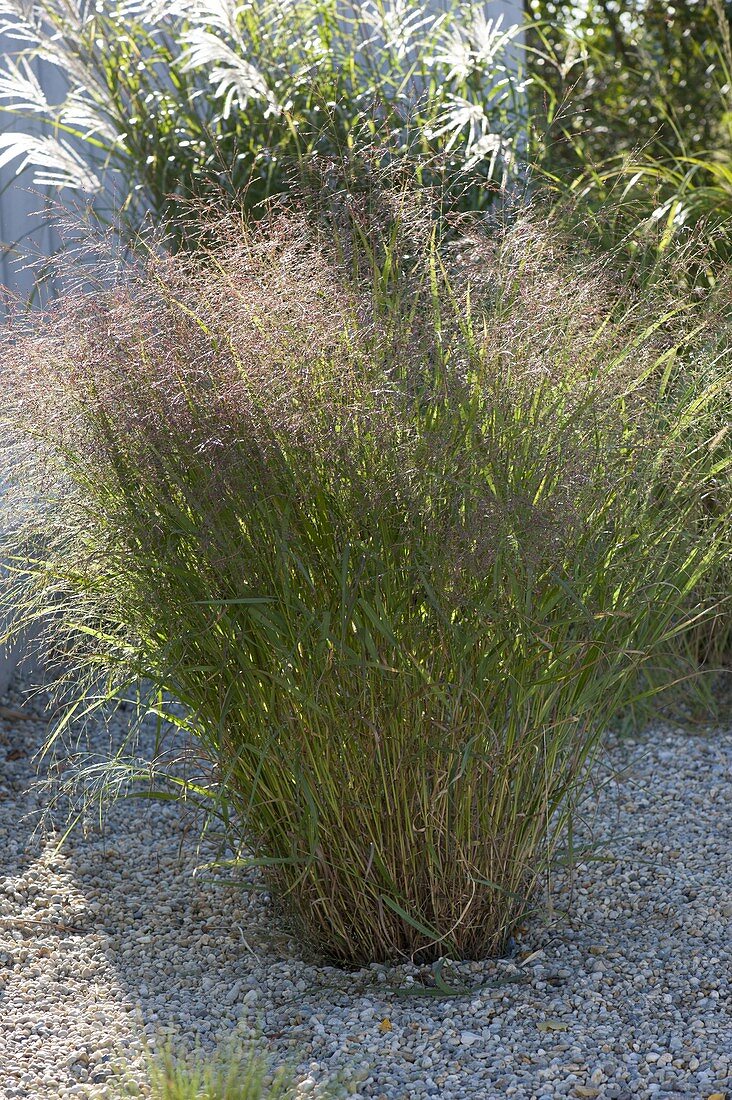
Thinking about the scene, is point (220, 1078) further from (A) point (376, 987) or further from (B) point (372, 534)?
(B) point (372, 534)

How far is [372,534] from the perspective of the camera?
1.85 m

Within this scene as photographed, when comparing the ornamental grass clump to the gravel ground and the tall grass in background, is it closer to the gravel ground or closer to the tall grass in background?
the gravel ground

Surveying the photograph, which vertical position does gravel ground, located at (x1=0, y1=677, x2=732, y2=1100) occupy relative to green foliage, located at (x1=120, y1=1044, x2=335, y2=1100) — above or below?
below

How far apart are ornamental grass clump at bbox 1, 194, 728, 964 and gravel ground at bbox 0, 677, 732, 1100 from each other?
5.3 inches

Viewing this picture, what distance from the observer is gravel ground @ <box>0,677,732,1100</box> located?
1.81 m

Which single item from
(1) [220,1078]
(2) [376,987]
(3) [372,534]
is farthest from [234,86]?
(1) [220,1078]

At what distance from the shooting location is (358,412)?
5.94 ft

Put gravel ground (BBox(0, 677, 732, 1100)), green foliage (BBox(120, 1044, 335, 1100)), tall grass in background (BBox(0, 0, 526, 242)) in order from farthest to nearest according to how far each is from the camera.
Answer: tall grass in background (BBox(0, 0, 526, 242))
gravel ground (BBox(0, 677, 732, 1100))
green foliage (BBox(120, 1044, 335, 1100))

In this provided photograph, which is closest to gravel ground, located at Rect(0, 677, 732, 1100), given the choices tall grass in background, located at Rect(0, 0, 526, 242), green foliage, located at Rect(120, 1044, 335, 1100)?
green foliage, located at Rect(120, 1044, 335, 1100)

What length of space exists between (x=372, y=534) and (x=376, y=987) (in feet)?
2.62

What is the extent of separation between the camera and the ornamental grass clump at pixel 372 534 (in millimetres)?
1841

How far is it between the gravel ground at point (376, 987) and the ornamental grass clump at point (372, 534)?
0.13 m

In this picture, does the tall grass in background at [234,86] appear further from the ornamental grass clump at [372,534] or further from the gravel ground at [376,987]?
the gravel ground at [376,987]

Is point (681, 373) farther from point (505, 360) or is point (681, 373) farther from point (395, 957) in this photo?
point (395, 957)
